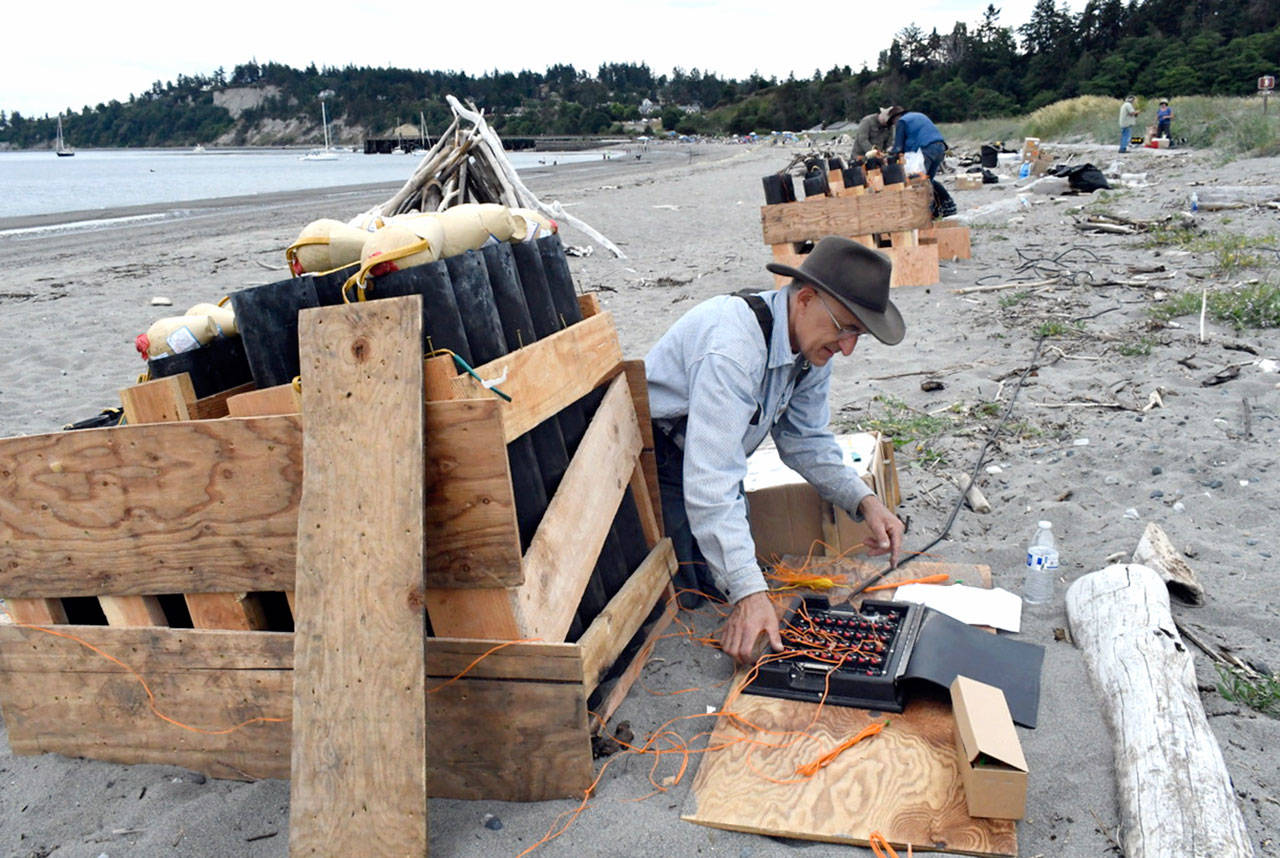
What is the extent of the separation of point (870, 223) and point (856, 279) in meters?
A: 7.27

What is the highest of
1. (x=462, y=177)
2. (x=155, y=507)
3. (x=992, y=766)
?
(x=462, y=177)

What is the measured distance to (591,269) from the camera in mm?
14039

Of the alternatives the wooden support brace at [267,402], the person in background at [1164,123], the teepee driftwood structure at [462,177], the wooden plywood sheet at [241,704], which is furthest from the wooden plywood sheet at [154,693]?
the person in background at [1164,123]

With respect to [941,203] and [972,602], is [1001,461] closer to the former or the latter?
[972,602]

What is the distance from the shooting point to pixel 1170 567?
3826mm

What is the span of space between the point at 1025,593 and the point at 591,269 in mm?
10765

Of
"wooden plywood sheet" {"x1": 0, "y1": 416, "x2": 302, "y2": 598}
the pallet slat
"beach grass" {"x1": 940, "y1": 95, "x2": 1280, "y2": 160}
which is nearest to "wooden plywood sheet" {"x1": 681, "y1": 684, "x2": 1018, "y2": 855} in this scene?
"wooden plywood sheet" {"x1": 0, "y1": 416, "x2": 302, "y2": 598}

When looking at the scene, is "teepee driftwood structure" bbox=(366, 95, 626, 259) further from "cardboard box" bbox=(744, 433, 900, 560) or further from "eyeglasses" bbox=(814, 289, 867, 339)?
"eyeglasses" bbox=(814, 289, 867, 339)

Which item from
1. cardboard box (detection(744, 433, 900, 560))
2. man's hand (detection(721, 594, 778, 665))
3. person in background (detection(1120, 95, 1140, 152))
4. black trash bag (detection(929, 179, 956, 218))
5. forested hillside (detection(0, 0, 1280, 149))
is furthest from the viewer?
forested hillside (detection(0, 0, 1280, 149))

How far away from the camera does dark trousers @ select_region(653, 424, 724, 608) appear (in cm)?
419

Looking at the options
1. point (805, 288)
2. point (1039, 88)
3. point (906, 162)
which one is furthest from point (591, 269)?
point (1039, 88)

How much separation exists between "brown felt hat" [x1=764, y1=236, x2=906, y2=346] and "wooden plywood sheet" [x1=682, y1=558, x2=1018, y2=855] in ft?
4.57

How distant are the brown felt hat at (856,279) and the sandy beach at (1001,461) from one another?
4.83ft

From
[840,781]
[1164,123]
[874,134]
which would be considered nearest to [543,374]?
[840,781]
